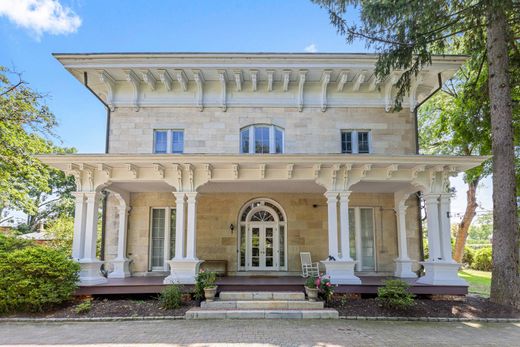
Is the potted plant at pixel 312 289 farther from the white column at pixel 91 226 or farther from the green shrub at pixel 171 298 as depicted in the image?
the white column at pixel 91 226

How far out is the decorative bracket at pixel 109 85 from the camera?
11.1 meters

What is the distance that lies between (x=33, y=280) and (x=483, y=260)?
24.3 meters

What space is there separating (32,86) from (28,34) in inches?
320

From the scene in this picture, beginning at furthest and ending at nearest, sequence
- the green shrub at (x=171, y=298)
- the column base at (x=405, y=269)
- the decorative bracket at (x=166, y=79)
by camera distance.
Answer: the decorative bracket at (x=166, y=79)
the column base at (x=405, y=269)
the green shrub at (x=171, y=298)

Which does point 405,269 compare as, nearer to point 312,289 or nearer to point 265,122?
point 312,289

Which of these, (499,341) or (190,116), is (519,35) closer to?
(499,341)

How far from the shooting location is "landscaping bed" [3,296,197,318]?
25.3ft

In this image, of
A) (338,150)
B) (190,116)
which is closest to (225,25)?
(190,116)

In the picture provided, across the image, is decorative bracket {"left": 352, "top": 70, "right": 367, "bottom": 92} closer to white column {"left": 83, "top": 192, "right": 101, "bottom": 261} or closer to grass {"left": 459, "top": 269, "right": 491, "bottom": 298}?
grass {"left": 459, "top": 269, "right": 491, "bottom": 298}

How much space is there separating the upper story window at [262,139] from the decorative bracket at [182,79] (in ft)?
7.62

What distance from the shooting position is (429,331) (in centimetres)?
662

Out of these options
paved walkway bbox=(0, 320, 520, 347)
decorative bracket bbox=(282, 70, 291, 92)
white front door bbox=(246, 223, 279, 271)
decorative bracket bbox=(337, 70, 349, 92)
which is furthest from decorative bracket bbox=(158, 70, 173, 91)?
paved walkway bbox=(0, 320, 520, 347)

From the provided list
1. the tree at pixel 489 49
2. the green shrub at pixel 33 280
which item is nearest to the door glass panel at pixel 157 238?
the green shrub at pixel 33 280

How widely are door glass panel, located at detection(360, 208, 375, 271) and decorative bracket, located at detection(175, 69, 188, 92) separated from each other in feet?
23.1
